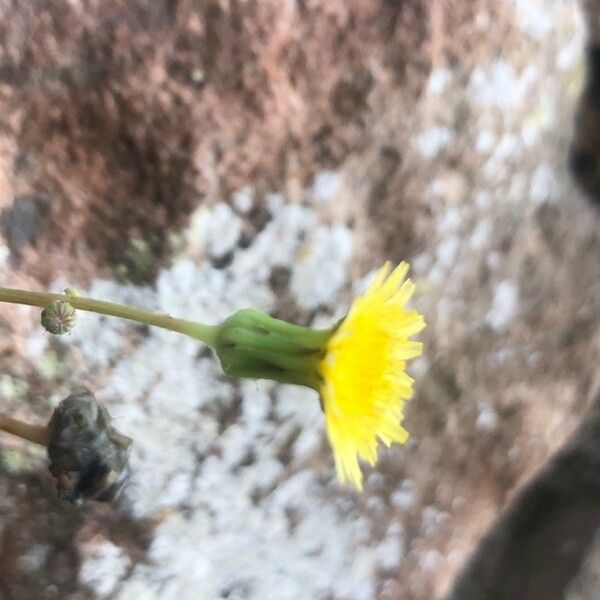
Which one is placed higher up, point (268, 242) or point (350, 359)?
point (268, 242)

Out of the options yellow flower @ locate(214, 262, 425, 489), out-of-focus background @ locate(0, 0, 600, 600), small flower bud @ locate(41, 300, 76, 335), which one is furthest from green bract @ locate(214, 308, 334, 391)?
out-of-focus background @ locate(0, 0, 600, 600)

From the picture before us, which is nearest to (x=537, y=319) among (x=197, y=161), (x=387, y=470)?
(x=387, y=470)

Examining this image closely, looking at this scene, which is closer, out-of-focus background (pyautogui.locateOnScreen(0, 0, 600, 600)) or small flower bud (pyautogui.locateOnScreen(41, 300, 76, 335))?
small flower bud (pyautogui.locateOnScreen(41, 300, 76, 335))

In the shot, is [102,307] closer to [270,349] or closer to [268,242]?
[270,349]

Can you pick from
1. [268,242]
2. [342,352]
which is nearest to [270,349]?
[342,352]

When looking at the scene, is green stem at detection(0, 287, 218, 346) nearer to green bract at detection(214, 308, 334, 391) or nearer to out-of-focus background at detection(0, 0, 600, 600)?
green bract at detection(214, 308, 334, 391)

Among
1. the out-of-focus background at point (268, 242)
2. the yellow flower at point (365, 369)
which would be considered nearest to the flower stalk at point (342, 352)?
the yellow flower at point (365, 369)
